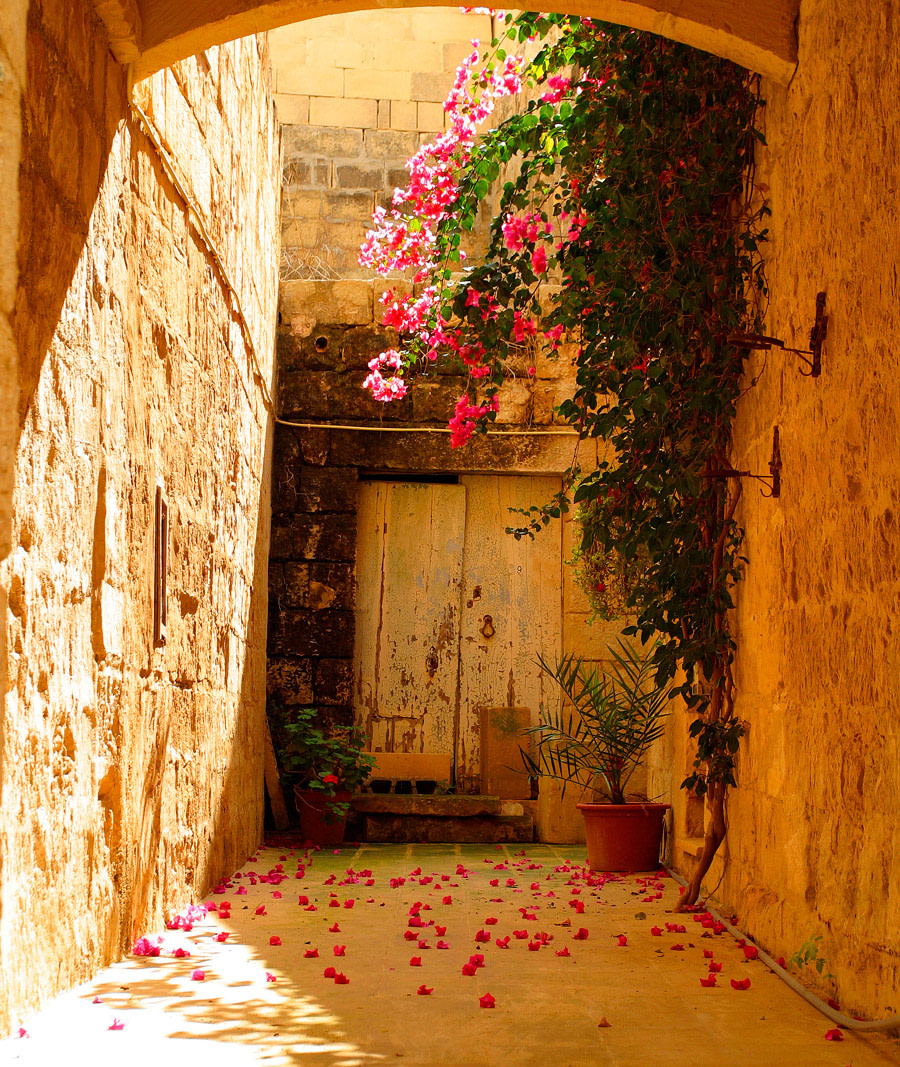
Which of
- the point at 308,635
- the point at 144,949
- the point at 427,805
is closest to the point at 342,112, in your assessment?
the point at 308,635

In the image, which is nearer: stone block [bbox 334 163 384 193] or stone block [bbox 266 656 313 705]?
stone block [bbox 266 656 313 705]

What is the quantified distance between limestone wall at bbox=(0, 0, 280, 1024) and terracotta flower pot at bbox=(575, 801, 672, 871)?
154cm

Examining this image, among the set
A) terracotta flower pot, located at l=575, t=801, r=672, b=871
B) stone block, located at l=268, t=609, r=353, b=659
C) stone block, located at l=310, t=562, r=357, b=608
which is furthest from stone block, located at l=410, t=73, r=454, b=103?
terracotta flower pot, located at l=575, t=801, r=672, b=871

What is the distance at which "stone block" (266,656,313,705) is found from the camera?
5.96m

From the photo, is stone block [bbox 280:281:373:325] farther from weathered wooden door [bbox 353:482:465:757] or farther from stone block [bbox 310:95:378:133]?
stone block [bbox 310:95:378:133]

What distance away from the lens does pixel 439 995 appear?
242cm

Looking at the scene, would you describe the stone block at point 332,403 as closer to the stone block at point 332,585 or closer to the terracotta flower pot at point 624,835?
the stone block at point 332,585

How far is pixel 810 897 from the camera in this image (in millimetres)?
2564

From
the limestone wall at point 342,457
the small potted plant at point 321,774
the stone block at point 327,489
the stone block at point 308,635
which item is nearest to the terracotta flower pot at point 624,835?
the limestone wall at point 342,457

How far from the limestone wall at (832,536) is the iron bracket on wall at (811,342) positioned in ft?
0.10

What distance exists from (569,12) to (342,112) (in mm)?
5277

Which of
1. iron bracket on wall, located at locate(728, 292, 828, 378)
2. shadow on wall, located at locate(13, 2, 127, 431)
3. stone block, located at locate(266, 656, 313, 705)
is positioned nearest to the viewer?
shadow on wall, located at locate(13, 2, 127, 431)

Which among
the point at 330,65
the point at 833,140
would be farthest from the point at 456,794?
the point at 330,65

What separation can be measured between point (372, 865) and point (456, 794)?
1360 millimetres
